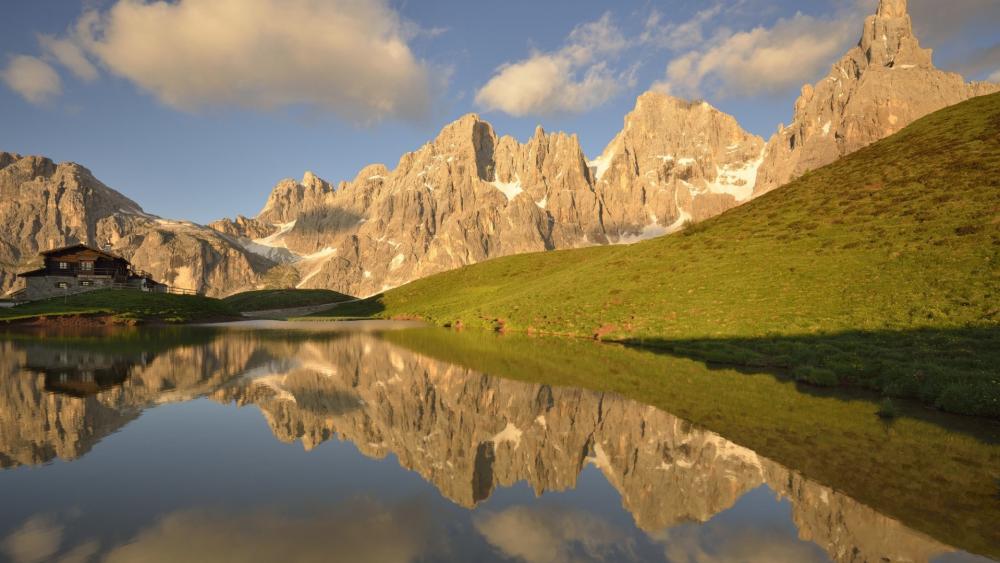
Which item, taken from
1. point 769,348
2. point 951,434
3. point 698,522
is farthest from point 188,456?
point 769,348

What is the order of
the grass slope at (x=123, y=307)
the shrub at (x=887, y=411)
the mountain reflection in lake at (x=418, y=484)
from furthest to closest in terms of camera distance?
1. the grass slope at (x=123, y=307)
2. the shrub at (x=887, y=411)
3. the mountain reflection in lake at (x=418, y=484)

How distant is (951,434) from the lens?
16.9 meters

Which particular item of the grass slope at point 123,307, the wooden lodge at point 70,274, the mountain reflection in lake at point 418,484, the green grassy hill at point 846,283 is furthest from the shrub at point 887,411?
the wooden lodge at point 70,274

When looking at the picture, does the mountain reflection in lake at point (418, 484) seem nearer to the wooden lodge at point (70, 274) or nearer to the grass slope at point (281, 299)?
the wooden lodge at point (70, 274)

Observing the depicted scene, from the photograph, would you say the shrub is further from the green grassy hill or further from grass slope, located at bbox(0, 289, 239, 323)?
grass slope, located at bbox(0, 289, 239, 323)

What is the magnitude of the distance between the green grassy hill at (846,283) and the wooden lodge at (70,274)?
2894 inches

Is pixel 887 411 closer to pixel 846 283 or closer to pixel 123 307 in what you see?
pixel 846 283

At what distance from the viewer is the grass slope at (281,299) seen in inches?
5536

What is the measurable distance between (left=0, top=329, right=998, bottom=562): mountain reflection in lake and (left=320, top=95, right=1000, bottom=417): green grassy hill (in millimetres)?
9911

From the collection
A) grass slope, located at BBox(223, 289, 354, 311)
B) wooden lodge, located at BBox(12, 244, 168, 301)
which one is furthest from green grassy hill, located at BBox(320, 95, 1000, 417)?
grass slope, located at BBox(223, 289, 354, 311)

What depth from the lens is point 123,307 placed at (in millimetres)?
76750

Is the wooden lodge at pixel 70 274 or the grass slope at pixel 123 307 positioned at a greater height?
the wooden lodge at pixel 70 274

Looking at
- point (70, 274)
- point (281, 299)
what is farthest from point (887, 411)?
point (281, 299)

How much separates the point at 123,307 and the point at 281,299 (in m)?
74.2
